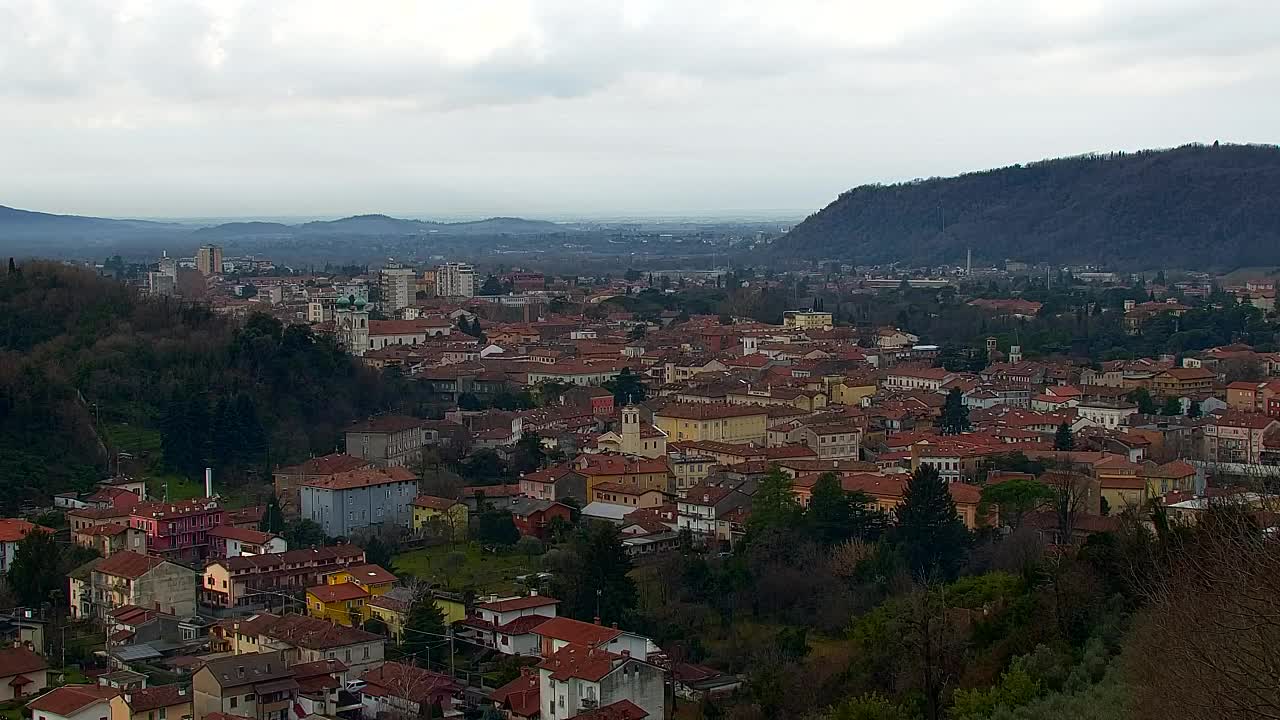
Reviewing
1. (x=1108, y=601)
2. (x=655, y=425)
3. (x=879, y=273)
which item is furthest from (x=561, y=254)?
(x=1108, y=601)

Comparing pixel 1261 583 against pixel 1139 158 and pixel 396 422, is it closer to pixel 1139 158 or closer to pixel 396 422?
pixel 396 422

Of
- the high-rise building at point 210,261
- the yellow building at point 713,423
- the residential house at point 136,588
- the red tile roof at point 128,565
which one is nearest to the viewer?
the residential house at point 136,588

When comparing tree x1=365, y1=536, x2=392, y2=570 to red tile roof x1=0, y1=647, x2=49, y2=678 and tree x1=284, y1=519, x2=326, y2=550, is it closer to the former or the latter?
tree x1=284, y1=519, x2=326, y2=550

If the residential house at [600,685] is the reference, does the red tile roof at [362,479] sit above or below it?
above

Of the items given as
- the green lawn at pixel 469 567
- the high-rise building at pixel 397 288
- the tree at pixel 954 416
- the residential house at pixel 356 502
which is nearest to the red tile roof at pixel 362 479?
the residential house at pixel 356 502

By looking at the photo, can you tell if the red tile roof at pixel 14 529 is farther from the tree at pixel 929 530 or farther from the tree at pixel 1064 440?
the tree at pixel 1064 440

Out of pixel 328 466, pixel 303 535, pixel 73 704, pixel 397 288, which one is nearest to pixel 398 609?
pixel 73 704

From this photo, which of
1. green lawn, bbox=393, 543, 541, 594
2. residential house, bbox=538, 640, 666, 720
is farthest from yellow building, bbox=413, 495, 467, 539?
residential house, bbox=538, 640, 666, 720

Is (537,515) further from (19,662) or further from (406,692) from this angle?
(19,662)
